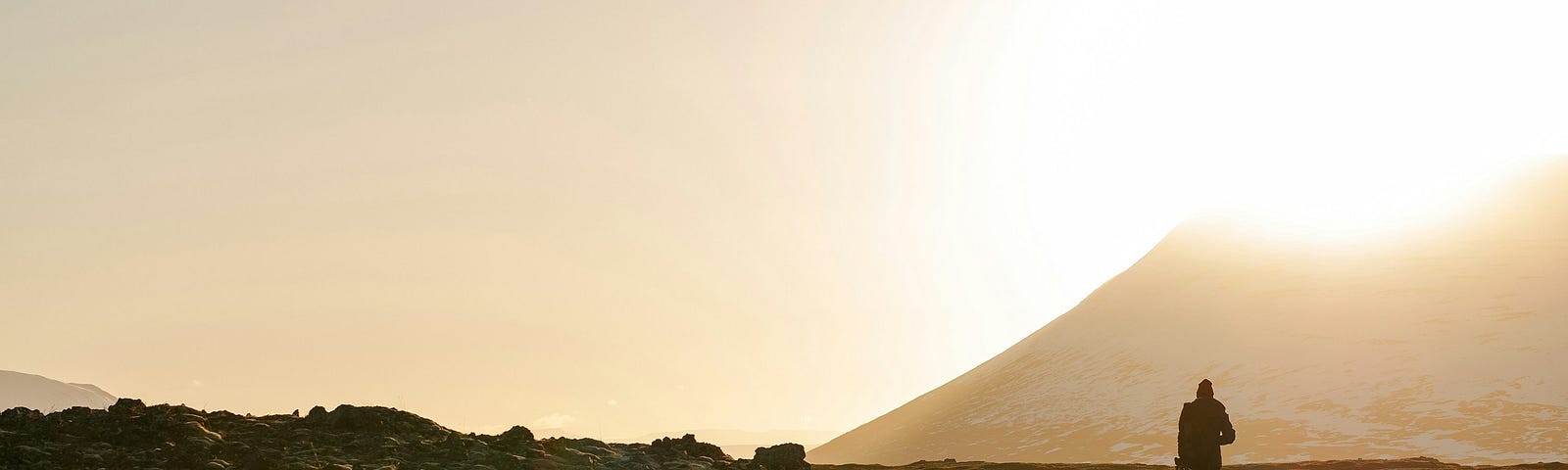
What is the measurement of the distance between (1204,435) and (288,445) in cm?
1817

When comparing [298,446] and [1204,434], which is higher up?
[298,446]

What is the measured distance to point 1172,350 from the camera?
19612cm

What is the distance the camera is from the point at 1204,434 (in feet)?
78.8

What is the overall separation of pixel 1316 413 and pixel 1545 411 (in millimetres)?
24113

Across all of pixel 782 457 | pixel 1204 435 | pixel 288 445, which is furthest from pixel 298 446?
pixel 1204 435

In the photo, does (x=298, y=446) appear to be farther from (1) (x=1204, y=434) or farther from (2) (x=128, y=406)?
(1) (x=1204, y=434)

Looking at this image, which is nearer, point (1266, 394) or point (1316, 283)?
point (1266, 394)

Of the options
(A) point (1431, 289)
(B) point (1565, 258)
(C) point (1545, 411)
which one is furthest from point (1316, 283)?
(C) point (1545, 411)

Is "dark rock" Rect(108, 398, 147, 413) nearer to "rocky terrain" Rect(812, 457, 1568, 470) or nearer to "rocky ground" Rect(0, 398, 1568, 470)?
"rocky ground" Rect(0, 398, 1568, 470)

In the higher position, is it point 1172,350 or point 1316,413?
point 1172,350

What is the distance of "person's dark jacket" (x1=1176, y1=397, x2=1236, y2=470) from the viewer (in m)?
24.0

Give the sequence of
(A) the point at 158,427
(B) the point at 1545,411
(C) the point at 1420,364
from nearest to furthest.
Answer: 1. (A) the point at 158,427
2. (B) the point at 1545,411
3. (C) the point at 1420,364

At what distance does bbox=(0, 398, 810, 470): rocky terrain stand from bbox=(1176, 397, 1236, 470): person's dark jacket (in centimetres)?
978

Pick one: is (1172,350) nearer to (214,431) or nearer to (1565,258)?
(1565,258)
